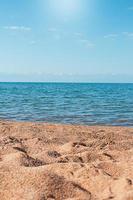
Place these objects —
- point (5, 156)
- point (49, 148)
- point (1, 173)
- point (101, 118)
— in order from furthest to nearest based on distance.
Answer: point (101, 118) < point (49, 148) < point (5, 156) < point (1, 173)

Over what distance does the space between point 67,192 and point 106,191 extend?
0.49 metres

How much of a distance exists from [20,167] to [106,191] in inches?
56.3

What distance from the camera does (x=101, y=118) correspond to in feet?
60.7

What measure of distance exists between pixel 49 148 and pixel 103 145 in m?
1.38

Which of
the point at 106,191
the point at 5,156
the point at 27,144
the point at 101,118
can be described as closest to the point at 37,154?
the point at 5,156

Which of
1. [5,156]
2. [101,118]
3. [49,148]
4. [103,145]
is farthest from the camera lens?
[101,118]

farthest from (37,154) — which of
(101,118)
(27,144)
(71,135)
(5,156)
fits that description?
(101,118)

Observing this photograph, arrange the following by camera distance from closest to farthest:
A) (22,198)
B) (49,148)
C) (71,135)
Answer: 1. (22,198)
2. (49,148)
3. (71,135)

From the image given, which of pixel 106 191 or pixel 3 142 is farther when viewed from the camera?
pixel 3 142

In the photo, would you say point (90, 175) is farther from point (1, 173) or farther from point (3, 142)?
point (3, 142)

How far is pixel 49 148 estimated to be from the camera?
8.03 metres

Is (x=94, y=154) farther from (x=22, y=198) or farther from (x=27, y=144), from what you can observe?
(x=22, y=198)

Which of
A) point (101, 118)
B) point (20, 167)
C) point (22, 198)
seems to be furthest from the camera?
point (101, 118)

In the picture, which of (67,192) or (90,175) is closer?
(67,192)
